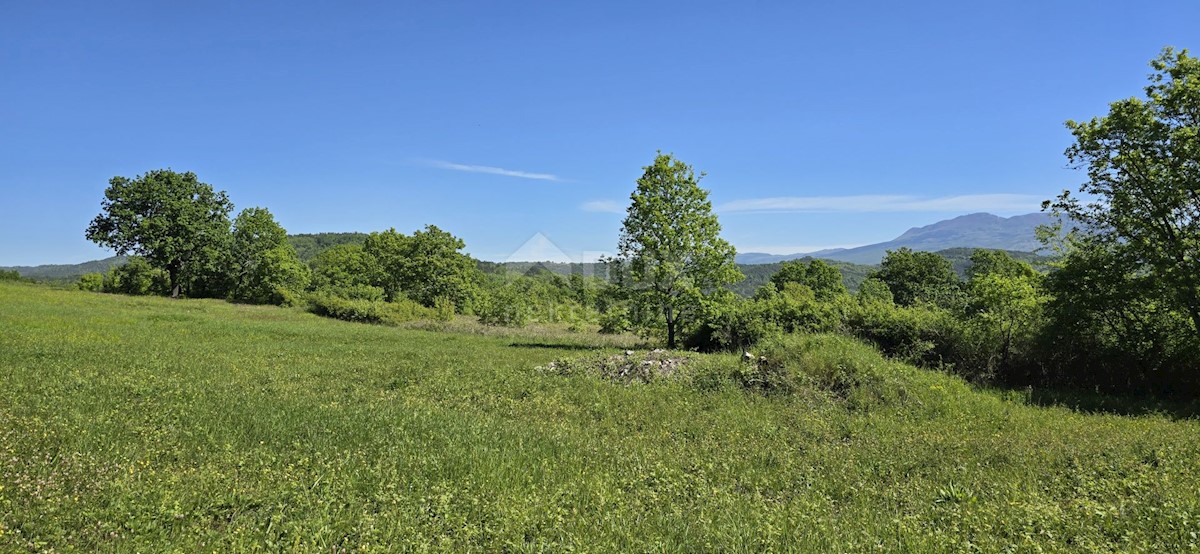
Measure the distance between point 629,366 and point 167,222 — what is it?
184ft

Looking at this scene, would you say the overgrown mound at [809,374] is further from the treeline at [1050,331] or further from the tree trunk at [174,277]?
the tree trunk at [174,277]

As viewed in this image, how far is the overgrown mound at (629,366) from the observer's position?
16.7 m

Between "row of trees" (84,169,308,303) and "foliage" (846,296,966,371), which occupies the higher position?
"row of trees" (84,169,308,303)

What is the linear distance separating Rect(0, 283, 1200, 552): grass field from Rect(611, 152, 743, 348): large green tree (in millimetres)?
11000

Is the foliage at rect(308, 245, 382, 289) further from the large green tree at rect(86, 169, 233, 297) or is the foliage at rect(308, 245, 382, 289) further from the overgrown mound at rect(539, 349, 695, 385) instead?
the overgrown mound at rect(539, 349, 695, 385)

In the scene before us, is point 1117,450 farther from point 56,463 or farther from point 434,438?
point 56,463

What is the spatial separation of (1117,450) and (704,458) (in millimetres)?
6756

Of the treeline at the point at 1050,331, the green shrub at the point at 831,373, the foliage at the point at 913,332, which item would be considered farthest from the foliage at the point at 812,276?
the green shrub at the point at 831,373

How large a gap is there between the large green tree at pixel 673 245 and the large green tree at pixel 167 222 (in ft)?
163

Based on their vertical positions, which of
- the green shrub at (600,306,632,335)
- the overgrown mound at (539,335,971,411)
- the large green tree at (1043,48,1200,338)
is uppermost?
the large green tree at (1043,48,1200,338)

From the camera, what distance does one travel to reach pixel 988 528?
604 centimetres

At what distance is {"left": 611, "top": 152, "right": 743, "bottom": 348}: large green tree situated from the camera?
26.1 m

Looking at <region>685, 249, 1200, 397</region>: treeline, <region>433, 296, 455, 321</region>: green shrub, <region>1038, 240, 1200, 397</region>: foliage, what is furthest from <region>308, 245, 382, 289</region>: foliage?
<region>1038, 240, 1200, 397</region>: foliage

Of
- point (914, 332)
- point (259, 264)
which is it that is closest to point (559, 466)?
point (914, 332)
